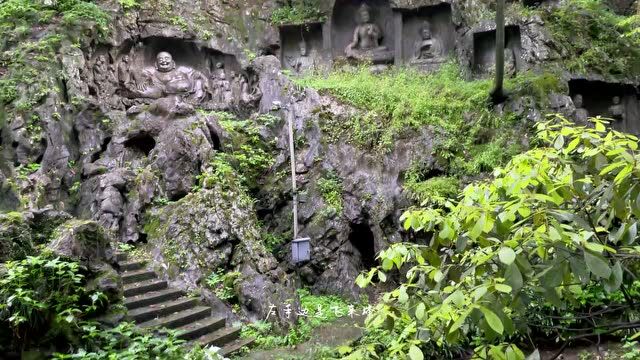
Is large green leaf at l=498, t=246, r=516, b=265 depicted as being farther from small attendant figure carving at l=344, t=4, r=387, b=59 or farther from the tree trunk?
small attendant figure carving at l=344, t=4, r=387, b=59

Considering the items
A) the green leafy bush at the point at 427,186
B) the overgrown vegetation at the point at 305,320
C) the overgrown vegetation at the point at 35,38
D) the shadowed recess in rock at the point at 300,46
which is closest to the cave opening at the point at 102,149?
the overgrown vegetation at the point at 35,38

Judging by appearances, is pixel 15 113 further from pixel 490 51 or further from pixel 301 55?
pixel 490 51

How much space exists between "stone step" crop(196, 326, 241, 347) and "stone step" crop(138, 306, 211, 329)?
369 millimetres

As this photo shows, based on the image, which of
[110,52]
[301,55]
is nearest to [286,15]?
[301,55]

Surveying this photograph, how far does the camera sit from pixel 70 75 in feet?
37.1

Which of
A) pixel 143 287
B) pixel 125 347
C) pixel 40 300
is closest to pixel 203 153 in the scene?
pixel 143 287

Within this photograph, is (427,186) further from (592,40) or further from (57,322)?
(57,322)

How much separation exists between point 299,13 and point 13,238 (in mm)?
12250

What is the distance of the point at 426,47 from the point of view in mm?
15453

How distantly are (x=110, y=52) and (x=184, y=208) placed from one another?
248 inches

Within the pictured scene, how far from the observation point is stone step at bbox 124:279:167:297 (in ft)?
24.9

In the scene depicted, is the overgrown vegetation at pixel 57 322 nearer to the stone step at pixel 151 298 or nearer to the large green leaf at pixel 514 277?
the stone step at pixel 151 298

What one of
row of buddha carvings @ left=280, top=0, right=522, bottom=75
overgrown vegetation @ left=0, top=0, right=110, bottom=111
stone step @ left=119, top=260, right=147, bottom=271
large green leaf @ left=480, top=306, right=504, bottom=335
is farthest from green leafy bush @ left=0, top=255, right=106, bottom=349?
row of buddha carvings @ left=280, top=0, right=522, bottom=75

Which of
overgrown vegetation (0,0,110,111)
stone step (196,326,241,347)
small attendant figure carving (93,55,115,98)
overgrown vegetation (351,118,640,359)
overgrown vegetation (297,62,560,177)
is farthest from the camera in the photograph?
small attendant figure carving (93,55,115,98)
